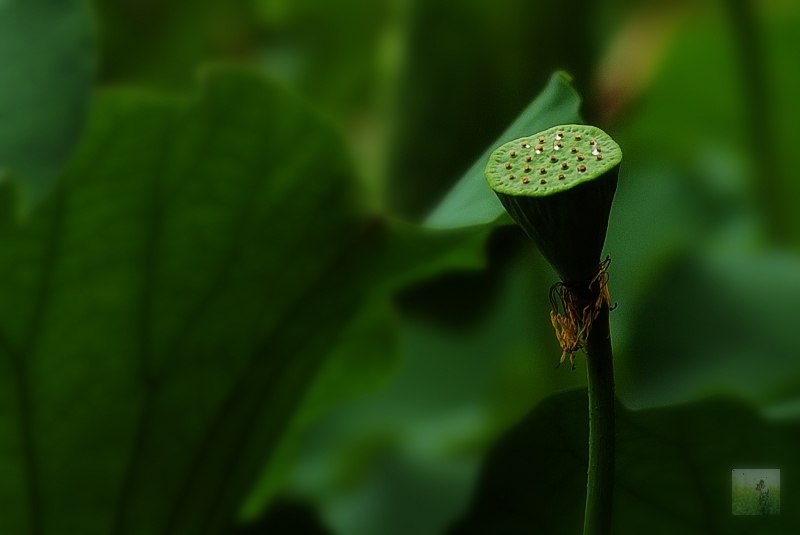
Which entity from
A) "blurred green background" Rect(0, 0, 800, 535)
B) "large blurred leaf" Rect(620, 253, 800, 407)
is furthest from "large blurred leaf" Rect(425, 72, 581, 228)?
"large blurred leaf" Rect(620, 253, 800, 407)

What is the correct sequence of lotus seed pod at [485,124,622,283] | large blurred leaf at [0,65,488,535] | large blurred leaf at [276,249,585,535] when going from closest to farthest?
1. lotus seed pod at [485,124,622,283]
2. large blurred leaf at [0,65,488,535]
3. large blurred leaf at [276,249,585,535]

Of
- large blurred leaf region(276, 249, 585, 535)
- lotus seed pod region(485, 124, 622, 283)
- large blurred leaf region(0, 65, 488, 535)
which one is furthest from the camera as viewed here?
large blurred leaf region(276, 249, 585, 535)

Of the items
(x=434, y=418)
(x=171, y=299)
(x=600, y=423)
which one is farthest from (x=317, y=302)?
(x=434, y=418)

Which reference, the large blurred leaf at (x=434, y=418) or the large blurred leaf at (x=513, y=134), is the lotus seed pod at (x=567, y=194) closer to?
the large blurred leaf at (x=513, y=134)

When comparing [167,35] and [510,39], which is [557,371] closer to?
[510,39]

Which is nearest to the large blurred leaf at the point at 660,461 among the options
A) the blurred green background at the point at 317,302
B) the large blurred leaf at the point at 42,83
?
the blurred green background at the point at 317,302

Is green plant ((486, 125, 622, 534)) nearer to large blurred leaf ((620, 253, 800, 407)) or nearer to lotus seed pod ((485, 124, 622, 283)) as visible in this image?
lotus seed pod ((485, 124, 622, 283))
